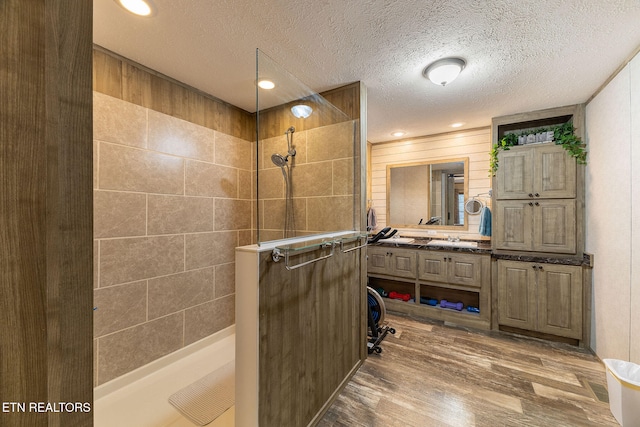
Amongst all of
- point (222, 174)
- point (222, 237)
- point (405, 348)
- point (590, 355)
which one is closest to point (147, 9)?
point (222, 174)

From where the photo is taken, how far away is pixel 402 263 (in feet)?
10.6

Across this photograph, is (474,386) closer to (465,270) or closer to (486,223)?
(465,270)

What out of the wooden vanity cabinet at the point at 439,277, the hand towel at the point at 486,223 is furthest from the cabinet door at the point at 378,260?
the hand towel at the point at 486,223

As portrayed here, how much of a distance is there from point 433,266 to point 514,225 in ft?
3.26

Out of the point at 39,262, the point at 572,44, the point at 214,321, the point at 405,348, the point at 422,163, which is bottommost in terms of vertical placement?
the point at 405,348

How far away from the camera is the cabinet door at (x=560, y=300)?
95.3 inches

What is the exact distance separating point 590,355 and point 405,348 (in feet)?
5.58

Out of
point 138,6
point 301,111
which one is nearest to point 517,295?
point 301,111

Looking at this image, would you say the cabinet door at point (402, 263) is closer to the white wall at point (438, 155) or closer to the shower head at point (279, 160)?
the white wall at point (438, 155)

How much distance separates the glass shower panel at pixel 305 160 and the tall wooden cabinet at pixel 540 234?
1.96 meters

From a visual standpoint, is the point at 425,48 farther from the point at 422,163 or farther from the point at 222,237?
the point at 222,237

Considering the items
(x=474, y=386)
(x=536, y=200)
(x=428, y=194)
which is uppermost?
(x=428, y=194)

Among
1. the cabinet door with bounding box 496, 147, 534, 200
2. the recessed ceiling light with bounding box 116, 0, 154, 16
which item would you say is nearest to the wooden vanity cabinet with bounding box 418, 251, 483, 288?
the cabinet door with bounding box 496, 147, 534, 200

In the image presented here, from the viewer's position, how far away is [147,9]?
4.45ft
